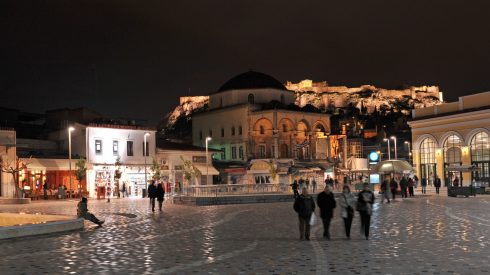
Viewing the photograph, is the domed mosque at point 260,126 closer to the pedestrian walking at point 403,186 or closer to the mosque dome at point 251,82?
the mosque dome at point 251,82

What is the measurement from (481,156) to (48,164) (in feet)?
119

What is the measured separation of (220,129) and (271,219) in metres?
55.6

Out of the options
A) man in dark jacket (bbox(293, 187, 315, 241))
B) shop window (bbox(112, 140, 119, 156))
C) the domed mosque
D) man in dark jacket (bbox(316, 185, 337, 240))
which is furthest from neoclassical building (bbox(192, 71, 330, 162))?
man in dark jacket (bbox(293, 187, 315, 241))

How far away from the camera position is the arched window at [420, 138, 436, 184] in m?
57.0

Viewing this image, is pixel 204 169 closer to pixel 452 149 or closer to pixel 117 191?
pixel 117 191

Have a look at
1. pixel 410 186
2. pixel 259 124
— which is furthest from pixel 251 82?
pixel 410 186

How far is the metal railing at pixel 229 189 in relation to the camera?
3959cm

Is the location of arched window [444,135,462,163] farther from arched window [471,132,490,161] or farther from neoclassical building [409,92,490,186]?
arched window [471,132,490,161]

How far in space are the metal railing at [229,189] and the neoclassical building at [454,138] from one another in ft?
48.0

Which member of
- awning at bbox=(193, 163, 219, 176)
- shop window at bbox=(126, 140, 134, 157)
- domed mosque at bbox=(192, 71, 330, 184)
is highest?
domed mosque at bbox=(192, 71, 330, 184)

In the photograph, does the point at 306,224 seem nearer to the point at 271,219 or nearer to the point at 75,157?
the point at 271,219

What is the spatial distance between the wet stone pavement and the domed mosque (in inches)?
1957

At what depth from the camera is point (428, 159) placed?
57562 mm

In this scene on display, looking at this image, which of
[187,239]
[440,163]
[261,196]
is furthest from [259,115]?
[187,239]
